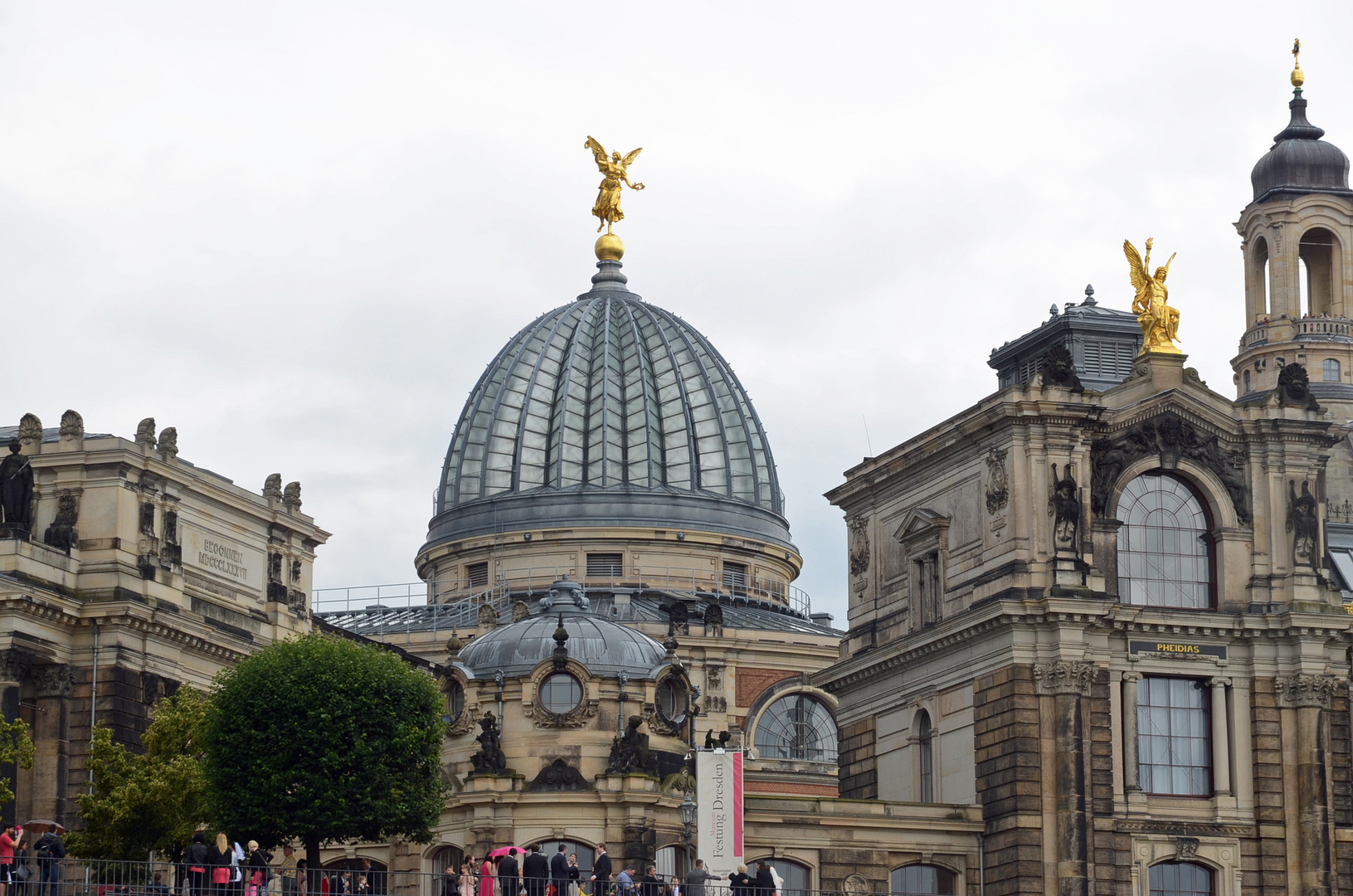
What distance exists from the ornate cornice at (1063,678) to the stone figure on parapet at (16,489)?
1297 inches

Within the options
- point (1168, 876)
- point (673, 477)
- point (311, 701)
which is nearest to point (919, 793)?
point (1168, 876)

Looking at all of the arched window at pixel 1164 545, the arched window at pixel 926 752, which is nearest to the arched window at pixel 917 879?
the arched window at pixel 926 752

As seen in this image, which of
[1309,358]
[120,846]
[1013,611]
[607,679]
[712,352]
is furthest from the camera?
[712,352]

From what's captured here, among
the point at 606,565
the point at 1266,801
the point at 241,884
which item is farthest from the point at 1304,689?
the point at 606,565

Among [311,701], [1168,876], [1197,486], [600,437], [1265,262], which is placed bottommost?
[1168,876]

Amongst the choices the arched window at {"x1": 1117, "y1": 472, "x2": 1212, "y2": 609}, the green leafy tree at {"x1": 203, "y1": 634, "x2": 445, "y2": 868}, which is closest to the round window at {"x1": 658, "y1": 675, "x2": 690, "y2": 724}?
the green leafy tree at {"x1": 203, "y1": 634, "x2": 445, "y2": 868}

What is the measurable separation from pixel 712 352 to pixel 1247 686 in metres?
52.3

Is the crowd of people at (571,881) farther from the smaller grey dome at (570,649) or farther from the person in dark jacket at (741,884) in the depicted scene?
the smaller grey dome at (570,649)

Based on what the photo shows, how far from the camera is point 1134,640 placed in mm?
86562

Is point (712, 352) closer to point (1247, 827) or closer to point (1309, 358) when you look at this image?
point (1309, 358)

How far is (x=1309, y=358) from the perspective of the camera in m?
125

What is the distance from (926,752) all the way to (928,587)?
5.61 meters

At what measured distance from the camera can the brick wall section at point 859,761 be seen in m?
95.4

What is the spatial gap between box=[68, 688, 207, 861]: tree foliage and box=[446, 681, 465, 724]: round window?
12910mm
